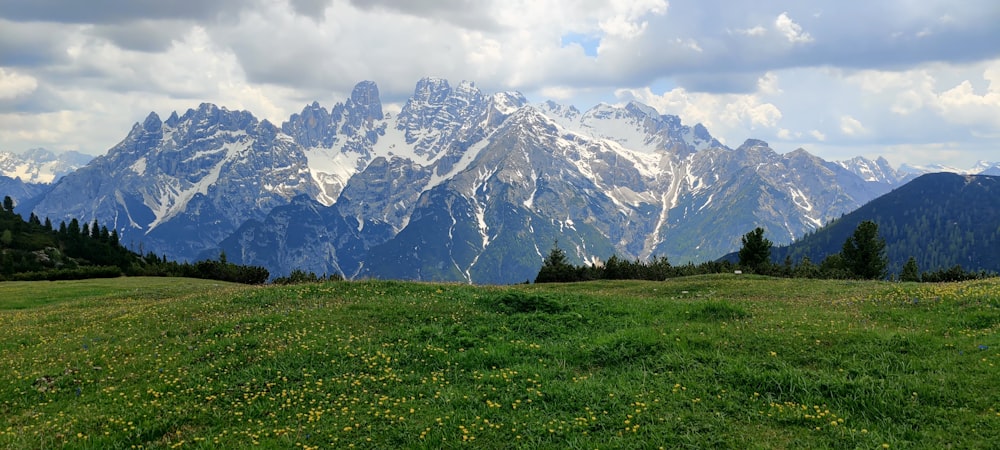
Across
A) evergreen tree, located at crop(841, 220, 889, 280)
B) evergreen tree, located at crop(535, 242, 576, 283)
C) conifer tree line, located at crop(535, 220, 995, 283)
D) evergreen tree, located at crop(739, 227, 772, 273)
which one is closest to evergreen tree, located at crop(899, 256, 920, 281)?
A: conifer tree line, located at crop(535, 220, 995, 283)

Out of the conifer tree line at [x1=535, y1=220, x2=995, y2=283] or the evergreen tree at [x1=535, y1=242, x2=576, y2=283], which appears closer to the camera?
the evergreen tree at [x1=535, y1=242, x2=576, y2=283]

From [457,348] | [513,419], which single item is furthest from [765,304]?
[513,419]

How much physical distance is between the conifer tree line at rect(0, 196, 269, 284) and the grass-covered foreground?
5002cm

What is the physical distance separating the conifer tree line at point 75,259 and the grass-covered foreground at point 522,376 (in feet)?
164

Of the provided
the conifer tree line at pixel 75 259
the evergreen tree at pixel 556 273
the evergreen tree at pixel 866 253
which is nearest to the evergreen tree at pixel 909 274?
the evergreen tree at pixel 866 253

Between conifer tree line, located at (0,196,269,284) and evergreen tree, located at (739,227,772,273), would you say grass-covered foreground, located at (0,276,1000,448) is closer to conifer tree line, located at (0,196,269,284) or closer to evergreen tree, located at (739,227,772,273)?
conifer tree line, located at (0,196,269,284)

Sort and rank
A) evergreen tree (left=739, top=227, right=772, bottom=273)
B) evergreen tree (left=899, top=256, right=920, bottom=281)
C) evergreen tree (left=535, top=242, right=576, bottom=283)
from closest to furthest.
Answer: evergreen tree (left=535, top=242, right=576, bottom=283) < evergreen tree (left=739, top=227, right=772, bottom=273) < evergreen tree (left=899, top=256, right=920, bottom=281)

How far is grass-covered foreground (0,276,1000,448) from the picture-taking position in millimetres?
13141

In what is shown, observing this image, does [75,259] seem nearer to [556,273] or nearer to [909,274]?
[556,273]

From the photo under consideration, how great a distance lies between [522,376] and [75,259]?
168984 mm

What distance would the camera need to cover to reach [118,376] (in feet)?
58.7

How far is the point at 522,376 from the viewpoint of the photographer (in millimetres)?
16828

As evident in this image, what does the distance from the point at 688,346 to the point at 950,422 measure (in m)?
7.13

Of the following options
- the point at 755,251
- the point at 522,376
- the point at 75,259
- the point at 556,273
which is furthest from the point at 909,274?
the point at 75,259
